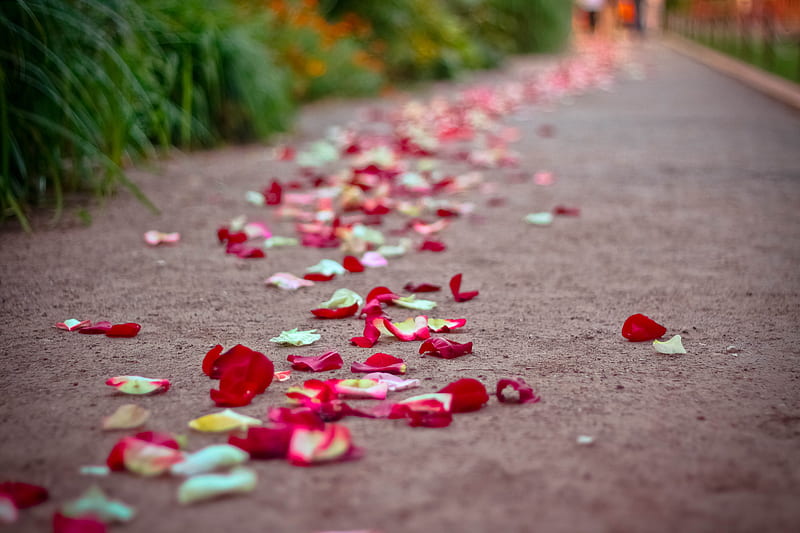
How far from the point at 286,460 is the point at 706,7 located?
863 inches

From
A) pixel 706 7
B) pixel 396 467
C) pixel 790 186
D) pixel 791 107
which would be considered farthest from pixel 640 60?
pixel 396 467

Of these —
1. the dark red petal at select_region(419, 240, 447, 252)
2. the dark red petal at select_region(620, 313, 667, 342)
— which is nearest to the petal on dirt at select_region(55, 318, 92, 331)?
the dark red petal at select_region(419, 240, 447, 252)

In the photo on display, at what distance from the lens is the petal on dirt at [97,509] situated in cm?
131

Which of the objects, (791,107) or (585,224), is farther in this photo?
(791,107)

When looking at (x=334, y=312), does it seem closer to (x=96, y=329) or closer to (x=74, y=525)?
(x=96, y=329)

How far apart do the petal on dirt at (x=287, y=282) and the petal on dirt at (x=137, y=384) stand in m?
0.83

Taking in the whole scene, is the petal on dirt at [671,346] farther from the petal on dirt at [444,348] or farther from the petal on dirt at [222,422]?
the petal on dirt at [222,422]

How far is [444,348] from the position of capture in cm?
205

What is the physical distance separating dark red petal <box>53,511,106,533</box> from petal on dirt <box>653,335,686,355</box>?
1.40 meters

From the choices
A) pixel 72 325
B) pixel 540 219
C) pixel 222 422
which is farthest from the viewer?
pixel 540 219

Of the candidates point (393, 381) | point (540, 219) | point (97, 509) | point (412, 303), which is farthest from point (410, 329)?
point (540, 219)

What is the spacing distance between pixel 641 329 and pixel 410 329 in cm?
61

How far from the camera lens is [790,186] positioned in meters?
4.29

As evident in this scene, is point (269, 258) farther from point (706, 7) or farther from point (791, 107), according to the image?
point (706, 7)
